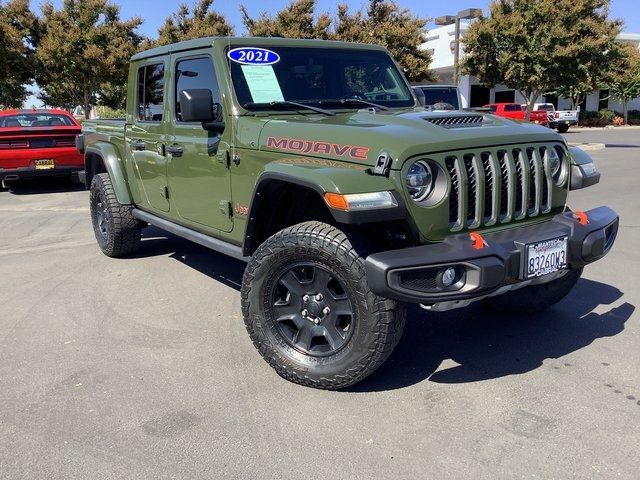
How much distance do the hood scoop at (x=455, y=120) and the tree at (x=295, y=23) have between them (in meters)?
19.8

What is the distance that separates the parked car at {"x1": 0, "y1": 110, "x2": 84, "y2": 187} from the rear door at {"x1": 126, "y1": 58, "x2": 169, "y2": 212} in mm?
5953

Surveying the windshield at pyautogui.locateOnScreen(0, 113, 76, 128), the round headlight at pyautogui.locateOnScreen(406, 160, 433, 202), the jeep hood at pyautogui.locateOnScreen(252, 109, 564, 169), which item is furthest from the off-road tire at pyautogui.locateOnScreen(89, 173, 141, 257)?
the windshield at pyautogui.locateOnScreen(0, 113, 76, 128)

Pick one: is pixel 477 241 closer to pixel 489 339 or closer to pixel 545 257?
pixel 545 257

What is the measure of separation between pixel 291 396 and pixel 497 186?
62.9 inches

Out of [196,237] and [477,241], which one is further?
[196,237]

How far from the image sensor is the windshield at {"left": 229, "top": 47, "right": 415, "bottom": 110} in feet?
13.4

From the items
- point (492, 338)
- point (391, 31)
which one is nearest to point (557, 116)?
point (391, 31)

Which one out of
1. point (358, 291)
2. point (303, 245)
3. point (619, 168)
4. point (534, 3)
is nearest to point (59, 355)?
point (303, 245)

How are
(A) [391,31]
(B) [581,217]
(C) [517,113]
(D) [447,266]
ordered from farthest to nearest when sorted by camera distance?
(C) [517,113] → (A) [391,31] → (B) [581,217] → (D) [447,266]

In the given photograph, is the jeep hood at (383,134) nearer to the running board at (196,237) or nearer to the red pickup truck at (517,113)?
the running board at (196,237)

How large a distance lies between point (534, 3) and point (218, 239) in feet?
60.1

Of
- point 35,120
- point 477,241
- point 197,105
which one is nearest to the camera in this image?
point 477,241

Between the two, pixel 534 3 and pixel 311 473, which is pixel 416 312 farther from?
pixel 534 3

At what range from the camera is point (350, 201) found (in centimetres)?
288
